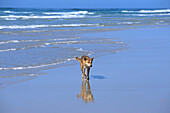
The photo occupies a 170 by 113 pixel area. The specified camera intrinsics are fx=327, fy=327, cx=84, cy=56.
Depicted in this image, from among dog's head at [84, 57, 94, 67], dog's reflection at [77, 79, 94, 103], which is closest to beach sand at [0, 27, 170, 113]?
dog's reflection at [77, 79, 94, 103]

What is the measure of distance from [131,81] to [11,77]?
306cm

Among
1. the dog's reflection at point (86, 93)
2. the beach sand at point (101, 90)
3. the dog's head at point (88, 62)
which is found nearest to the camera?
the beach sand at point (101, 90)

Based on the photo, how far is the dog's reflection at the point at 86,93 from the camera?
6520 mm

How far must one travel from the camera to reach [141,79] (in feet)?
26.4

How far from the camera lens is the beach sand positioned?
5.94 metres

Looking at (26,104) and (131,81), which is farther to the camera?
(131,81)

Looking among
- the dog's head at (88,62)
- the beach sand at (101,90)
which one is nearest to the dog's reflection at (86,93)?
the beach sand at (101,90)

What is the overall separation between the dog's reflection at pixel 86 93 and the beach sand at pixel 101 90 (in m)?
0.02

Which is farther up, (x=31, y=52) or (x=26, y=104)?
(x=31, y=52)

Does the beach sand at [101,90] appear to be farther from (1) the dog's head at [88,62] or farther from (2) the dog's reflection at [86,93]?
(1) the dog's head at [88,62]

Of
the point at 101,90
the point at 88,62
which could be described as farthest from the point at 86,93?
the point at 88,62

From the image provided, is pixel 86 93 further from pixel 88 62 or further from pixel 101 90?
pixel 88 62

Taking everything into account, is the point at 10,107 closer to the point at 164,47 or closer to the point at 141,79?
the point at 141,79

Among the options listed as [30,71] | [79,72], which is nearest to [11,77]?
[30,71]
